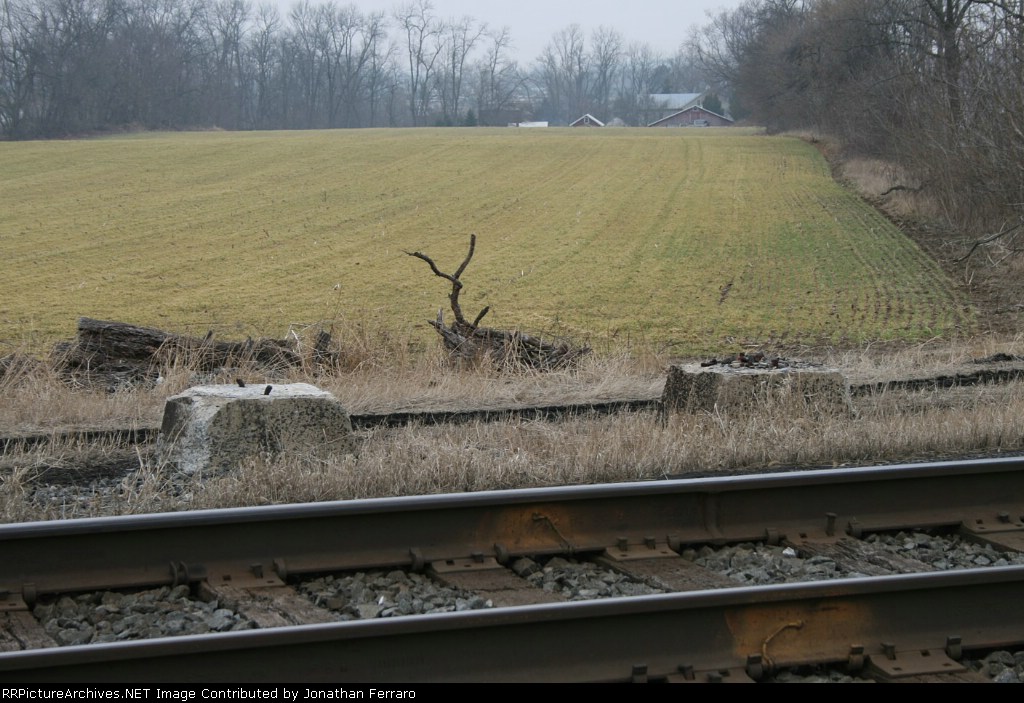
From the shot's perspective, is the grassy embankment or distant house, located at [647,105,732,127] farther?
distant house, located at [647,105,732,127]

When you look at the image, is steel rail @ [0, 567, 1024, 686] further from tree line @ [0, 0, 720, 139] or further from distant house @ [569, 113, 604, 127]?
distant house @ [569, 113, 604, 127]

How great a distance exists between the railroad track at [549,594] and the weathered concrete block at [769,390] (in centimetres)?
258

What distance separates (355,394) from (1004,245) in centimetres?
2035

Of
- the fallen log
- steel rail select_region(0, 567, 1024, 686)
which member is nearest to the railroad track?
steel rail select_region(0, 567, 1024, 686)

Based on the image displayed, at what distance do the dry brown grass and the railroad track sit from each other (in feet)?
3.58

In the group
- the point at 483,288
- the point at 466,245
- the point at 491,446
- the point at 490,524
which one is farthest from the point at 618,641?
the point at 466,245

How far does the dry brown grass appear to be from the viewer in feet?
20.7

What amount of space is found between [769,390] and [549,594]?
14.2 ft

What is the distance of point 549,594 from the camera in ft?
15.9

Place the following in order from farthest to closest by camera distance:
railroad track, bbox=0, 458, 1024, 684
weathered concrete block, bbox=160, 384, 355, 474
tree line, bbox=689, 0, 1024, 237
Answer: tree line, bbox=689, 0, 1024, 237 < weathered concrete block, bbox=160, 384, 355, 474 < railroad track, bbox=0, 458, 1024, 684

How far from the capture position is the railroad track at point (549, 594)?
3.79 metres

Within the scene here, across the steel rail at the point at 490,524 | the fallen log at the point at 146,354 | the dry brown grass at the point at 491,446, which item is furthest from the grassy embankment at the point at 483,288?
the steel rail at the point at 490,524

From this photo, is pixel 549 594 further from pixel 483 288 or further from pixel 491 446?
pixel 483 288

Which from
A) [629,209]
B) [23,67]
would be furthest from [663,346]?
[23,67]
